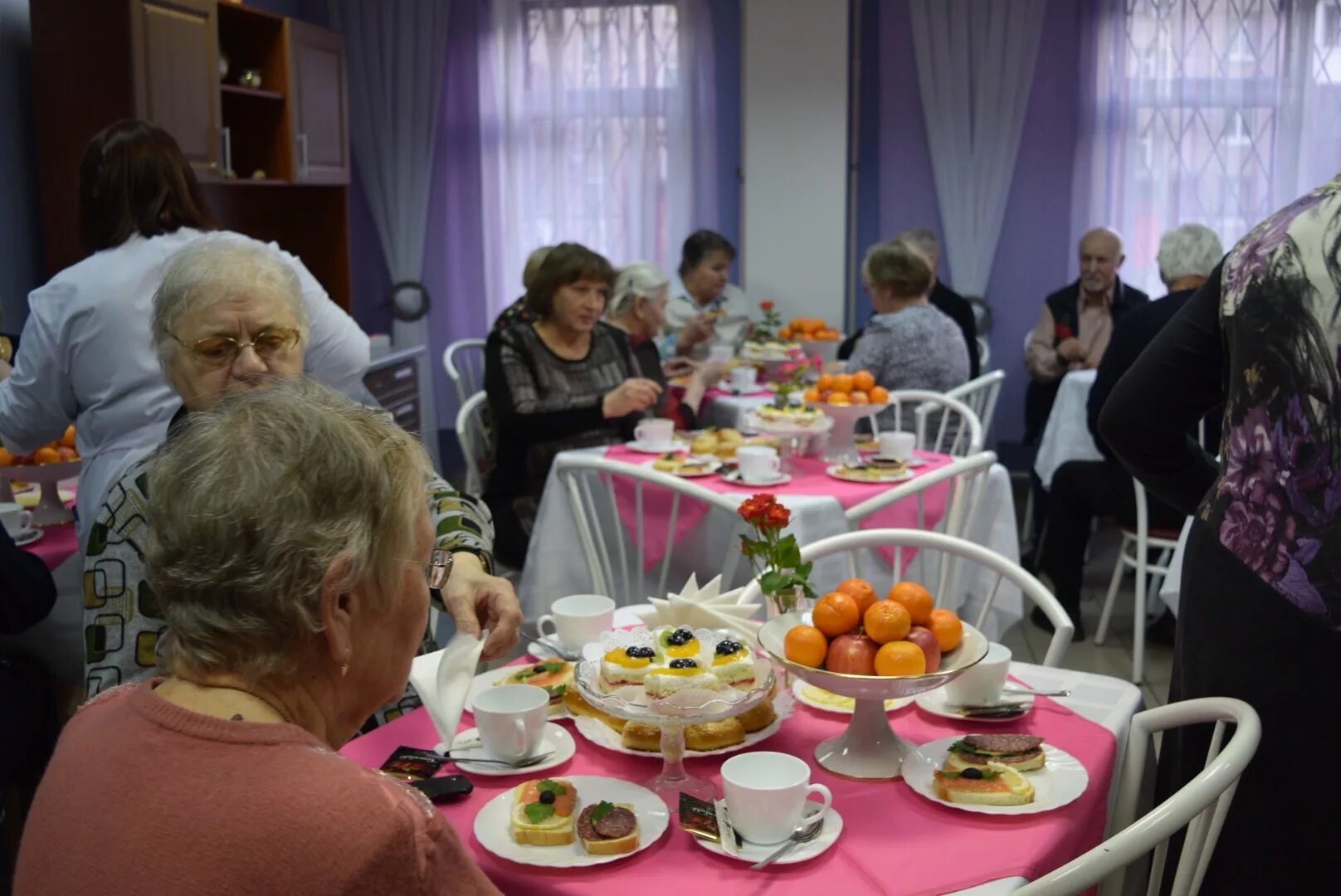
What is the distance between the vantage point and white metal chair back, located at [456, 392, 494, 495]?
386cm

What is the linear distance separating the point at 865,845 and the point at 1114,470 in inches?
120

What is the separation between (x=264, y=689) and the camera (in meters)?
0.95

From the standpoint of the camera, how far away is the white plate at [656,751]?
57.7 inches

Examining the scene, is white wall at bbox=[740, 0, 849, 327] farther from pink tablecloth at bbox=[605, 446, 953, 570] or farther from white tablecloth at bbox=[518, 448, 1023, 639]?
pink tablecloth at bbox=[605, 446, 953, 570]

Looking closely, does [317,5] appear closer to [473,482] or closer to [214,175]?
[214,175]

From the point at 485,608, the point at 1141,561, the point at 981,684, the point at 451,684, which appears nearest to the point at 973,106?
the point at 1141,561

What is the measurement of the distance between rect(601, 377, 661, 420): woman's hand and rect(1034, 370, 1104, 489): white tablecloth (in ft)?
5.40

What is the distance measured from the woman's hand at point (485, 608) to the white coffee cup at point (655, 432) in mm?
1672

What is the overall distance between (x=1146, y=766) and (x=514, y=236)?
5.49m

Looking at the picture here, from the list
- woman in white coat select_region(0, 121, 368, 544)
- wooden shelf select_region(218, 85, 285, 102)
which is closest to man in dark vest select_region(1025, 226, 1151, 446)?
wooden shelf select_region(218, 85, 285, 102)

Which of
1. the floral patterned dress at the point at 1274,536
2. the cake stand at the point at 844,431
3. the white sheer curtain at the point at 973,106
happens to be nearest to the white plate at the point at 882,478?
the cake stand at the point at 844,431

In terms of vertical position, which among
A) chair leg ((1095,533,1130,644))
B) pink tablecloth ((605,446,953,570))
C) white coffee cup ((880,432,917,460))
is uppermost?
white coffee cup ((880,432,917,460))

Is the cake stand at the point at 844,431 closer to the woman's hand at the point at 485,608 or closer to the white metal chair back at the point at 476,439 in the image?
the white metal chair back at the point at 476,439

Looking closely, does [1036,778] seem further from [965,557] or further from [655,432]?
[655,432]
